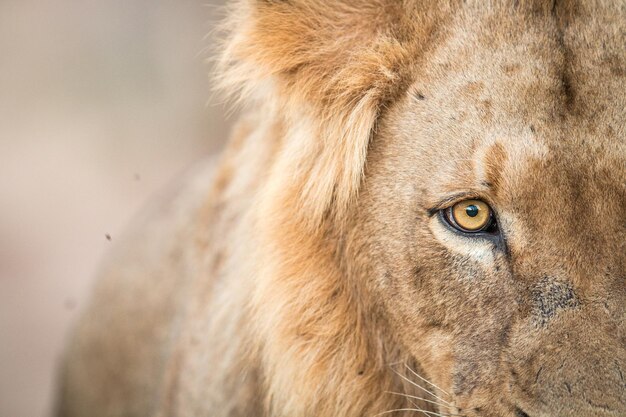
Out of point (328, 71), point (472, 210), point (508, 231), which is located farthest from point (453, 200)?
point (328, 71)

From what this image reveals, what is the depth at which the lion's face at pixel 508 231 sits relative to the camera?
210cm

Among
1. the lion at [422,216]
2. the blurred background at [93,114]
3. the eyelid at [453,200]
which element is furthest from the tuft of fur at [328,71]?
the blurred background at [93,114]

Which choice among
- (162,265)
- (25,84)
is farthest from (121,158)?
(162,265)

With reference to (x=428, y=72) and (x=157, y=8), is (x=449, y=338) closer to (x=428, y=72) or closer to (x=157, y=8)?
(x=428, y=72)

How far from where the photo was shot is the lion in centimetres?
213

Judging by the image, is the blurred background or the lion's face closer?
the lion's face

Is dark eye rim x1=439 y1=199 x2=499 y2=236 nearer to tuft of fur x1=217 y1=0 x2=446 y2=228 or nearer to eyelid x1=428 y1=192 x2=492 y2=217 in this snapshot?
eyelid x1=428 y1=192 x2=492 y2=217

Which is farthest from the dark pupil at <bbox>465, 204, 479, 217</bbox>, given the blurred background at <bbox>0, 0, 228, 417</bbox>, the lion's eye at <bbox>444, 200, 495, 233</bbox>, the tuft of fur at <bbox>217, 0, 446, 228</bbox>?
the blurred background at <bbox>0, 0, 228, 417</bbox>

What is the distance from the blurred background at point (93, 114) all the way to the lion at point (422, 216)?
237 inches

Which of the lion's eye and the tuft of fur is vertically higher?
the tuft of fur

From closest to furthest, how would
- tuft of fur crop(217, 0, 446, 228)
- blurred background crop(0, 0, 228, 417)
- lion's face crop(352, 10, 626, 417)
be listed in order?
lion's face crop(352, 10, 626, 417) < tuft of fur crop(217, 0, 446, 228) < blurred background crop(0, 0, 228, 417)

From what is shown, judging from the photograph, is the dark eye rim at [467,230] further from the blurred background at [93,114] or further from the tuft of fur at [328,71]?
the blurred background at [93,114]

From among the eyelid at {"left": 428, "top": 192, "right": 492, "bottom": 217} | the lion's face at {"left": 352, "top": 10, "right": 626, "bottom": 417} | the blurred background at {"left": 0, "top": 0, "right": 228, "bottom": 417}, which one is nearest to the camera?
the lion's face at {"left": 352, "top": 10, "right": 626, "bottom": 417}

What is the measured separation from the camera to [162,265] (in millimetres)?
4441
